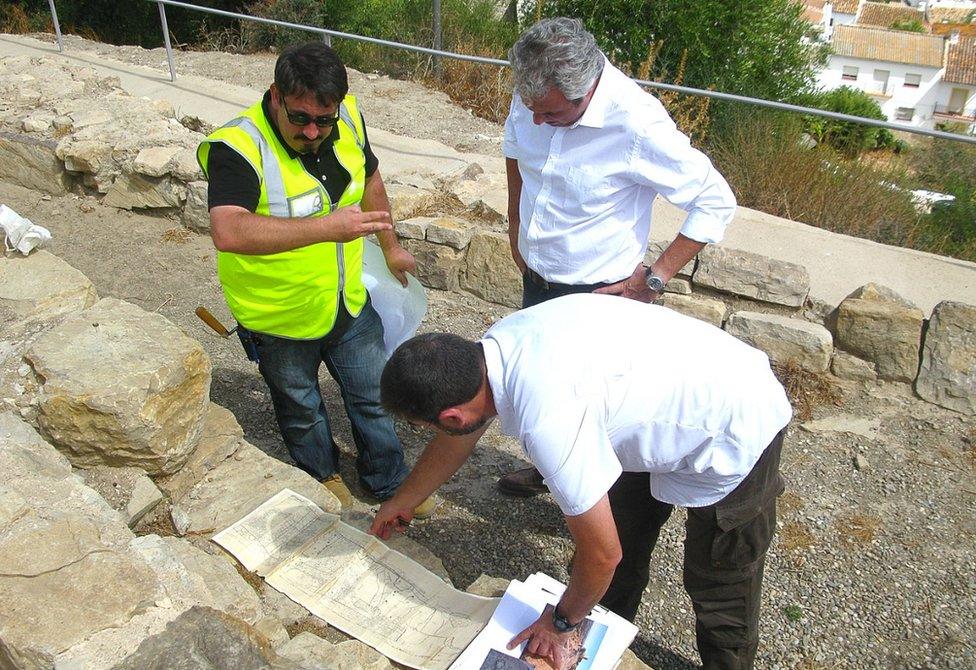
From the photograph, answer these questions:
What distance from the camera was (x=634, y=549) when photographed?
261cm

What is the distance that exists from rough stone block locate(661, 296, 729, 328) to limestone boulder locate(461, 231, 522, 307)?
3.12 ft

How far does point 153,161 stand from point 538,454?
4758 millimetres

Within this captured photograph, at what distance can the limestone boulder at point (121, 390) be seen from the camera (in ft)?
8.40

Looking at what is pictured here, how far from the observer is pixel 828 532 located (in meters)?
3.38

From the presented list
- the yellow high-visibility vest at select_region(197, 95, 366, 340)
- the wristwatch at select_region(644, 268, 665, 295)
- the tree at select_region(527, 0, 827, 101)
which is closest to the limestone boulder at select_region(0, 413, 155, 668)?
the yellow high-visibility vest at select_region(197, 95, 366, 340)

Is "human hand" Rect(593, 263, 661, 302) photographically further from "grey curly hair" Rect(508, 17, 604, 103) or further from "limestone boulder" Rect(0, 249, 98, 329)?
"limestone boulder" Rect(0, 249, 98, 329)

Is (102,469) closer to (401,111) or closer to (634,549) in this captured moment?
(634,549)

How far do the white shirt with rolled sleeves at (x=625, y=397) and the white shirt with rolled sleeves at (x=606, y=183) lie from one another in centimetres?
72

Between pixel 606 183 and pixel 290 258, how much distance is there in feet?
3.67

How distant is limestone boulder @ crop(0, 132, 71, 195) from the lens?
19.5ft

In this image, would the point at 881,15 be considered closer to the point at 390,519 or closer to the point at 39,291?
the point at 39,291

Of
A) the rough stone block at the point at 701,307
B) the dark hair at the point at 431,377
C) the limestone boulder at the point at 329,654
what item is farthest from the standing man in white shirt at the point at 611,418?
the rough stone block at the point at 701,307

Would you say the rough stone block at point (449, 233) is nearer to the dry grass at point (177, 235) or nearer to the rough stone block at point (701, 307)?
the rough stone block at point (701, 307)

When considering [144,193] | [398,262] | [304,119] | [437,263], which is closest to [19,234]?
[398,262]
